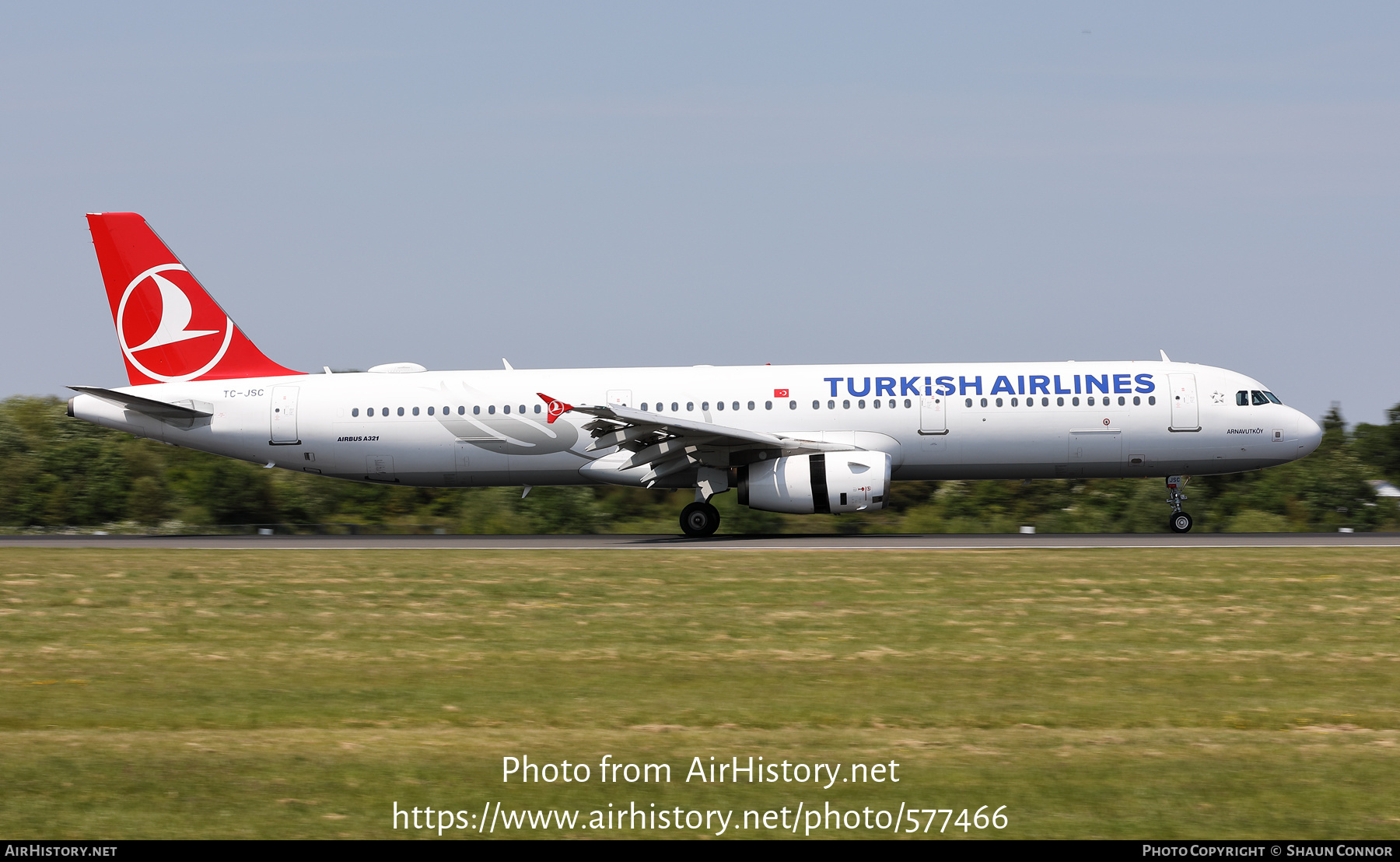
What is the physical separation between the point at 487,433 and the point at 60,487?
741 inches

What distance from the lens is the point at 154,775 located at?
8.65 metres

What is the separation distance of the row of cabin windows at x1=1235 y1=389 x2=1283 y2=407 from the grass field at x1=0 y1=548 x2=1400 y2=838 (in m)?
8.93

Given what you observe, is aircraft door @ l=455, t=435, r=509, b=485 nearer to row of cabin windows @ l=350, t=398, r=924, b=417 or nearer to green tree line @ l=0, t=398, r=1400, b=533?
row of cabin windows @ l=350, t=398, r=924, b=417

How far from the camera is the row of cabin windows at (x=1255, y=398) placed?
1128 inches

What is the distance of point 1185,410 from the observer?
1121 inches

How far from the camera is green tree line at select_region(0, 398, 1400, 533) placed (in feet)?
114

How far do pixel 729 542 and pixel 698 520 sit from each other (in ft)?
6.58

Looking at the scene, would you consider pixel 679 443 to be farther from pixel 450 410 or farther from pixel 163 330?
pixel 163 330

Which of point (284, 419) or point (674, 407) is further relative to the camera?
point (284, 419)

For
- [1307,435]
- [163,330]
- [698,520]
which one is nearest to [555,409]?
[698,520]

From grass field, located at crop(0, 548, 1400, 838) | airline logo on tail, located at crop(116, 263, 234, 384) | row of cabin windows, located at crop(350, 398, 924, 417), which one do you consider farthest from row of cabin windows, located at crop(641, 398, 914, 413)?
airline logo on tail, located at crop(116, 263, 234, 384)

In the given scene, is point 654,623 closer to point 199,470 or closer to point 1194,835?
point 1194,835

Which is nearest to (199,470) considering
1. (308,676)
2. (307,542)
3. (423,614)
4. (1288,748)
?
A: (307,542)

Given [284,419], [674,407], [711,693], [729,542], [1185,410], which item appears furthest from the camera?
[284,419]
